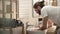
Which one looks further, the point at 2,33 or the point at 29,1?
the point at 29,1

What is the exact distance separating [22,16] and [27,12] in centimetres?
14

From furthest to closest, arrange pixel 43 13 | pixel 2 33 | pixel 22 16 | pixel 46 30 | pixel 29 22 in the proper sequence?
pixel 22 16 < pixel 29 22 < pixel 46 30 < pixel 43 13 < pixel 2 33

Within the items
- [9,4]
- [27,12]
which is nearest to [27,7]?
[27,12]

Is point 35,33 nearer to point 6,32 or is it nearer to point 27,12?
point 27,12

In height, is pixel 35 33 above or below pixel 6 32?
below

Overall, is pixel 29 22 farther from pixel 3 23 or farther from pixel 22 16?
pixel 3 23

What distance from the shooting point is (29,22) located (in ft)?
7.50

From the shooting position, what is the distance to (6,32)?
65 cm

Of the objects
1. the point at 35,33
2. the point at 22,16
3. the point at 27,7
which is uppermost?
the point at 27,7

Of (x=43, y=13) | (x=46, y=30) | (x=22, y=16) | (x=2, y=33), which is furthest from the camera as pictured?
(x=22, y=16)

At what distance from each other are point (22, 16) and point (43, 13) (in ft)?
3.71

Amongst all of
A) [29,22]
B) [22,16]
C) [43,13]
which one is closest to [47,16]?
[43,13]

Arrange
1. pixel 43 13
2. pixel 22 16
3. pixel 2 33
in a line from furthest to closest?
pixel 22 16 → pixel 43 13 → pixel 2 33

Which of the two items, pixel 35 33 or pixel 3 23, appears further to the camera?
pixel 35 33
